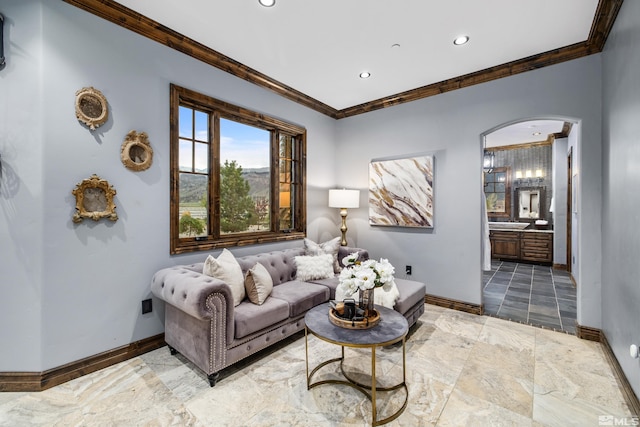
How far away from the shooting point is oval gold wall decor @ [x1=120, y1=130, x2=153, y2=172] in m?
2.52

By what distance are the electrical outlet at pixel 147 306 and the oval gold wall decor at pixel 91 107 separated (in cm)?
156

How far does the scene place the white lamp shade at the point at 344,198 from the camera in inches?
171

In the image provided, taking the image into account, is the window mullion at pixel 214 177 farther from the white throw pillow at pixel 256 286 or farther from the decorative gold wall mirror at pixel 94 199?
the decorative gold wall mirror at pixel 94 199

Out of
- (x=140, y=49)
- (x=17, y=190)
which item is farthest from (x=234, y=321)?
(x=140, y=49)

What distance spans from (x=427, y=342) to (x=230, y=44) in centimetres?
363

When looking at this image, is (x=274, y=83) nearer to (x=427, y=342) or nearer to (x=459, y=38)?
(x=459, y=38)

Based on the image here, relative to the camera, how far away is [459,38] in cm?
282

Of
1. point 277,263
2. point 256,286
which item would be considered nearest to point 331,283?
point 277,263

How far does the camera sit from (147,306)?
2660 mm

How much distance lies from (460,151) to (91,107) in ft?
13.0

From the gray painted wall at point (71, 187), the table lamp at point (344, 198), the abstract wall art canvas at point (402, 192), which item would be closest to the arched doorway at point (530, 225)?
the abstract wall art canvas at point (402, 192)

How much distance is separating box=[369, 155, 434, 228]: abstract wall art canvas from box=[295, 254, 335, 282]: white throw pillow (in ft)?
4.20

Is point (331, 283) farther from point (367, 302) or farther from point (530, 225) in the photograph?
point (530, 225)

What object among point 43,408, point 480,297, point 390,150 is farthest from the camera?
point 390,150
